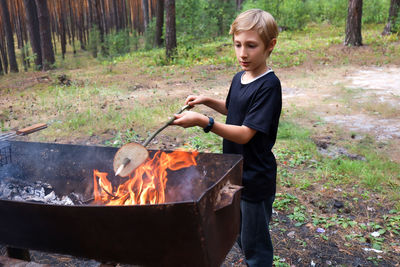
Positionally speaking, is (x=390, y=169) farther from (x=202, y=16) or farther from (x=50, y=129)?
(x=202, y=16)

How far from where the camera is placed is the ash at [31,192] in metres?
2.54

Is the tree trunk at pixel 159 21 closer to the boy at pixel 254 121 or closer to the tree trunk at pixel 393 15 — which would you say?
the tree trunk at pixel 393 15

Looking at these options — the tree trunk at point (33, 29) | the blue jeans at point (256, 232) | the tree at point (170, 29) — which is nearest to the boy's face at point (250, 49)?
the blue jeans at point (256, 232)

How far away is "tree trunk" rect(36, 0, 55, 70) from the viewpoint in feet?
38.7

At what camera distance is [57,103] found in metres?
7.42

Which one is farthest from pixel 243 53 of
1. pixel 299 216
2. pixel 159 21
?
pixel 159 21

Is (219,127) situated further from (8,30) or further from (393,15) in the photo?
(8,30)

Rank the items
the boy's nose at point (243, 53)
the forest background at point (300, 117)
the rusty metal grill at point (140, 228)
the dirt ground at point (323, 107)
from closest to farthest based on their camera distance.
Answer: the rusty metal grill at point (140, 228)
the boy's nose at point (243, 53)
the dirt ground at point (323, 107)
the forest background at point (300, 117)

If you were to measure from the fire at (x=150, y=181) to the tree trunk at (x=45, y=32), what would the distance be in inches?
451

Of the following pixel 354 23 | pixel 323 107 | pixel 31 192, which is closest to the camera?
pixel 31 192

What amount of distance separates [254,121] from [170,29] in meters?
10.4

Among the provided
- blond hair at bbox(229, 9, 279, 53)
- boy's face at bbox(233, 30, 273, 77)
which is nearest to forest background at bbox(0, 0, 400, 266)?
boy's face at bbox(233, 30, 273, 77)

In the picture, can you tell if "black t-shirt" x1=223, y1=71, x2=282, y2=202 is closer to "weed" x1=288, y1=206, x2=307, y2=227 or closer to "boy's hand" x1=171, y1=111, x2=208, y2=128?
"boy's hand" x1=171, y1=111, x2=208, y2=128

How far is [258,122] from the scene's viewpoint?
1881 mm
